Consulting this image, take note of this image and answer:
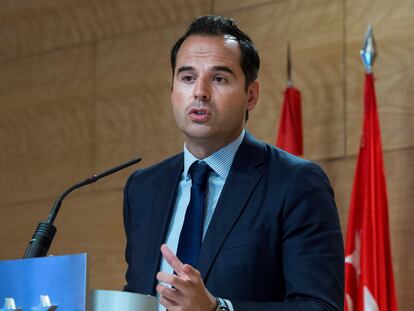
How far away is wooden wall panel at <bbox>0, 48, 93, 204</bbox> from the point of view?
6.76 meters

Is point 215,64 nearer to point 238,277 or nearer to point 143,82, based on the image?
point 238,277

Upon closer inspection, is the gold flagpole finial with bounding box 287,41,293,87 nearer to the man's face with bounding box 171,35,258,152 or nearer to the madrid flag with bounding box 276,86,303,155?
the madrid flag with bounding box 276,86,303,155

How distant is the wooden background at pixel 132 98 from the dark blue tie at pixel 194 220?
2238 millimetres

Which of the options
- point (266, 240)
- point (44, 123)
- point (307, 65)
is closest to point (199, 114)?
point (266, 240)

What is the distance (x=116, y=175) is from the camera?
650cm

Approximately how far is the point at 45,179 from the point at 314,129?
209 centimetres

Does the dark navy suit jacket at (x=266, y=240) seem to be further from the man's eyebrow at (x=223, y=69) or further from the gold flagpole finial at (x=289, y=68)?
the gold flagpole finial at (x=289, y=68)

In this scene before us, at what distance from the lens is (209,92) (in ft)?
10.9

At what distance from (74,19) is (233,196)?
13.3 feet

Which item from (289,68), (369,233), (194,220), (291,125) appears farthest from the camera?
(289,68)

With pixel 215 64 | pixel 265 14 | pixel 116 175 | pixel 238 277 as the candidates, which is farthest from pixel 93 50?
pixel 238 277

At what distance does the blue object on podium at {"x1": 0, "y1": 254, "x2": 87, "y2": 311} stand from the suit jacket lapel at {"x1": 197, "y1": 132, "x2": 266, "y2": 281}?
74cm

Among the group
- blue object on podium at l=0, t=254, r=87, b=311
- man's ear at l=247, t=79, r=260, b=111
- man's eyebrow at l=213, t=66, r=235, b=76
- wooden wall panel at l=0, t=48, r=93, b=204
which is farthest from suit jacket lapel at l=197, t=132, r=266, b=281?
wooden wall panel at l=0, t=48, r=93, b=204

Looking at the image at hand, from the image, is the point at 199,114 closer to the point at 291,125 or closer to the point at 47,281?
the point at 47,281
